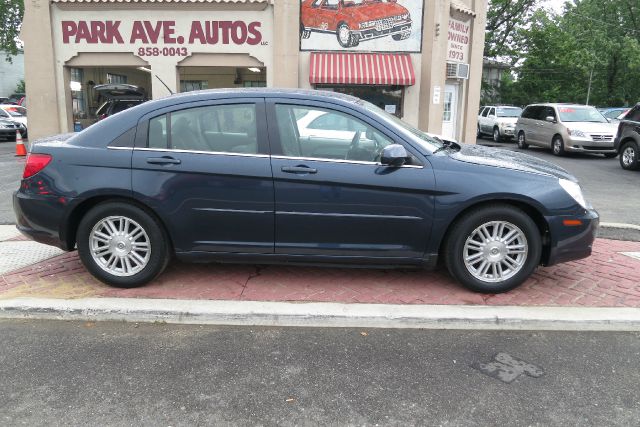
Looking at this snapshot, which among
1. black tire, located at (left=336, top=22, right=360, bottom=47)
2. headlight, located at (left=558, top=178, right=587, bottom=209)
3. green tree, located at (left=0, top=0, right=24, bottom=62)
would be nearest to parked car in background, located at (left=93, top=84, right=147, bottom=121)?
black tire, located at (left=336, top=22, right=360, bottom=47)

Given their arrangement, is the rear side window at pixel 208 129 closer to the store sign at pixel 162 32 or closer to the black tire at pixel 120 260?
the black tire at pixel 120 260

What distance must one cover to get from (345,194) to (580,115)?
16.0 meters

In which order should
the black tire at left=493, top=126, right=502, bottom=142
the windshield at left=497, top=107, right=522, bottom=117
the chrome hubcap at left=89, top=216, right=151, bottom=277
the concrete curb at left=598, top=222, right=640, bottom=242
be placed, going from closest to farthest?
the chrome hubcap at left=89, top=216, right=151, bottom=277 < the concrete curb at left=598, top=222, right=640, bottom=242 < the black tire at left=493, top=126, right=502, bottom=142 < the windshield at left=497, top=107, right=522, bottom=117

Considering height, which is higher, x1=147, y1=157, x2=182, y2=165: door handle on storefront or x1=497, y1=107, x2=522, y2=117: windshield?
x1=497, y1=107, x2=522, y2=117: windshield

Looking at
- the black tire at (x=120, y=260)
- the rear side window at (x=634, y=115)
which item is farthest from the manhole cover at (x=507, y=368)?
the rear side window at (x=634, y=115)

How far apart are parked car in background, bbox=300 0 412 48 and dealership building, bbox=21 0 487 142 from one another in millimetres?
25

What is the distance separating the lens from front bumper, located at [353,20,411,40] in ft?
46.3

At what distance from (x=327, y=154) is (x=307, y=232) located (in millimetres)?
659

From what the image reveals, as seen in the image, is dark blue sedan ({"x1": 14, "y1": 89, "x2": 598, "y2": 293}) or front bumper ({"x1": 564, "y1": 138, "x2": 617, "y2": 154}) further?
front bumper ({"x1": 564, "y1": 138, "x2": 617, "y2": 154})

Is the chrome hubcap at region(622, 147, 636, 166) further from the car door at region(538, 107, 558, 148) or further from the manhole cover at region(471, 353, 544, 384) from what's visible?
the manhole cover at region(471, 353, 544, 384)

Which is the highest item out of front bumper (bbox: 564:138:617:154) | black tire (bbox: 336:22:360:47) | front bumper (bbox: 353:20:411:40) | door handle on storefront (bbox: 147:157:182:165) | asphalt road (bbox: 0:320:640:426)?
front bumper (bbox: 353:20:411:40)

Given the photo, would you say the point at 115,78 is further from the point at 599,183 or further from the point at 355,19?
the point at 599,183

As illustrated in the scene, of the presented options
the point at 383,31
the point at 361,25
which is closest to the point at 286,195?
the point at 361,25

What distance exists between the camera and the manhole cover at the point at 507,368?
337 cm
